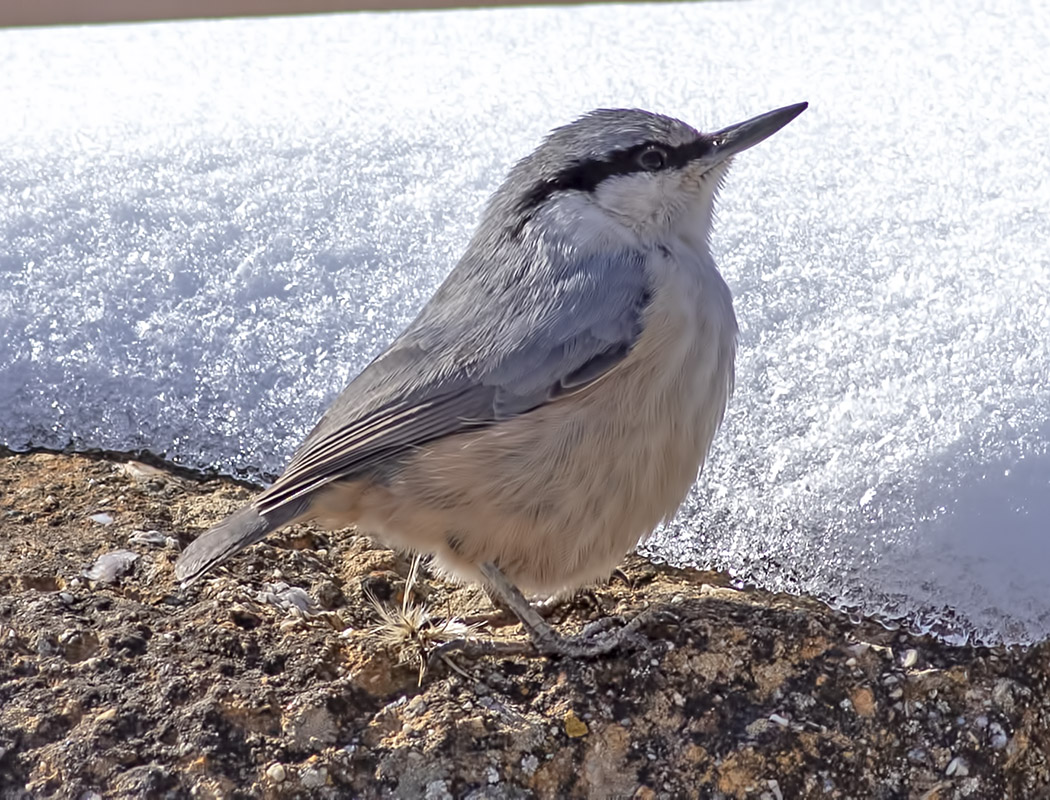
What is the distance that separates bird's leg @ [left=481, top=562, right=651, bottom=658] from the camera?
2.26m

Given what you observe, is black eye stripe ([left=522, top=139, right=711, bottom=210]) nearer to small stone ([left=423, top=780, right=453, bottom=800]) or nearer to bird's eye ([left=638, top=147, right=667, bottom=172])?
bird's eye ([left=638, top=147, right=667, bottom=172])

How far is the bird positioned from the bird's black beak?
220 mm

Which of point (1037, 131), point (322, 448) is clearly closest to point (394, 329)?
point (322, 448)

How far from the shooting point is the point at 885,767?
206 cm

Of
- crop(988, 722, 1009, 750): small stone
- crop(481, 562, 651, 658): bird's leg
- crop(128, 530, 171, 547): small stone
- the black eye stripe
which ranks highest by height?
the black eye stripe

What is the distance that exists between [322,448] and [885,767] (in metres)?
1.14

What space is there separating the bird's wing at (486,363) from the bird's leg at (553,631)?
31 centimetres

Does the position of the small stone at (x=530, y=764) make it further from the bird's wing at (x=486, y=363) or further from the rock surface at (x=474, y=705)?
the bird's wing at (x=486, y=363)

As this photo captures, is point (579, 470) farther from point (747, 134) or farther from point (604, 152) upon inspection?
point (747, 134)

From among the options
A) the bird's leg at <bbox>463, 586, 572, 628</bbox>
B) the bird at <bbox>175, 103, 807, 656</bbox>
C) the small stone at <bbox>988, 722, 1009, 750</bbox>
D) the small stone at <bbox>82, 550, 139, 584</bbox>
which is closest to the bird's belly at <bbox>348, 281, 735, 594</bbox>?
the bird at <bbox>175, 103, 807, 656</bbox>

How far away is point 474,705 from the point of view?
215cm

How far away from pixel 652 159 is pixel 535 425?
25.2 inches

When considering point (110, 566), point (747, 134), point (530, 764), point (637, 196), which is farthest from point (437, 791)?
point (747, 134)

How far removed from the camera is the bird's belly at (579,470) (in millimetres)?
2324
